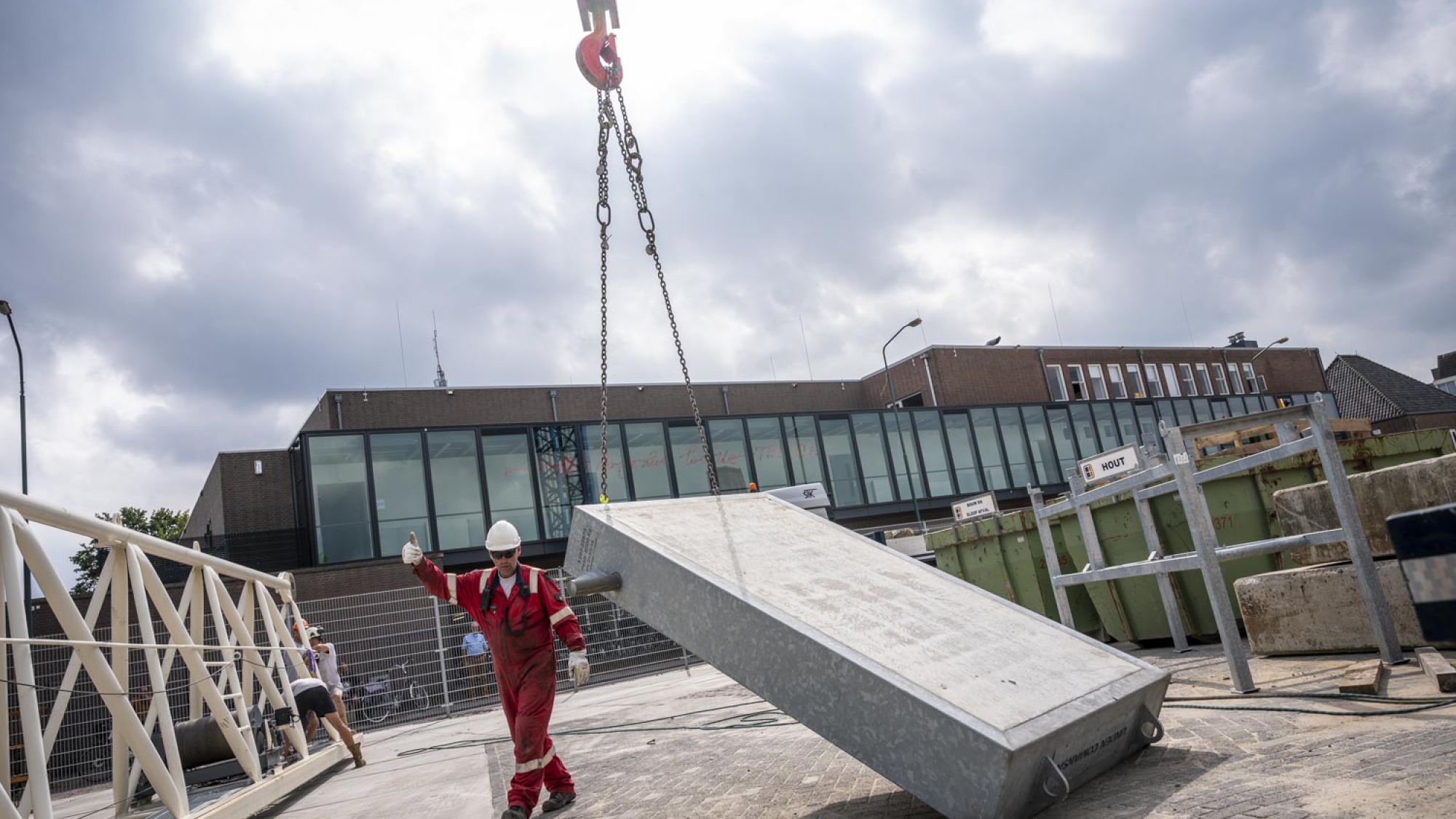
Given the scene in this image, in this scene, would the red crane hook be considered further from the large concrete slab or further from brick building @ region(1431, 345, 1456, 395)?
brick building @ region(1431, 345, 1456, 395)

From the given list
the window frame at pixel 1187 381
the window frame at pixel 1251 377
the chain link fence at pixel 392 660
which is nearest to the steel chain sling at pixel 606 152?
the chain link fence at pixel 392 660

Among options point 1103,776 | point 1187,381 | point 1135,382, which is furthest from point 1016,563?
point 1187,381

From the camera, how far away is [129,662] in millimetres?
7012

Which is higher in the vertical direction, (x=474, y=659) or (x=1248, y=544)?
(x=1248, y=544)

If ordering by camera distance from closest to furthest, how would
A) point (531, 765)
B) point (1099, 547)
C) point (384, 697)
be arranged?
1. point (531, 765)
2. point (1099, 547)
3. point (384, 697)

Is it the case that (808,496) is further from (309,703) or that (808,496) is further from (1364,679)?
(1364,679)

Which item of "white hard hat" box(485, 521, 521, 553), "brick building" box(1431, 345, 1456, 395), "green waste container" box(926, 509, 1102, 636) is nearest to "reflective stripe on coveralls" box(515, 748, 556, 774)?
"white hard hat" box(485, 521, 521, 553)

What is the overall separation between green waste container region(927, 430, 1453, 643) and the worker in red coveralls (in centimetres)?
618

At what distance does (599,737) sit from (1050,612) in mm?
5829

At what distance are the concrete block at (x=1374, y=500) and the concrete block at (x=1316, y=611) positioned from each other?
16cm

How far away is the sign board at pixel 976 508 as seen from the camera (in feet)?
51.1

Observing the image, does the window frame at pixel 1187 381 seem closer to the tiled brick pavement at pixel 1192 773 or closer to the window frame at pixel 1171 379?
the window frame at pixel 1171 379

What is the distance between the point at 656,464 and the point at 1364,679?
75.9 ft

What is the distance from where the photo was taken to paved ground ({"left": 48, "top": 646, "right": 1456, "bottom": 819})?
314 cm
